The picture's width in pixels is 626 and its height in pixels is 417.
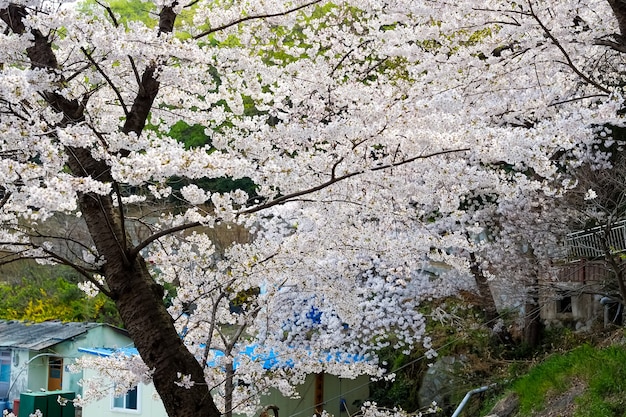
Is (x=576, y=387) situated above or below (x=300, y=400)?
below

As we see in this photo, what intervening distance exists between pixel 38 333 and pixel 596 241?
1292 centimetres

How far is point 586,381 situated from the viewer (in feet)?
27.4

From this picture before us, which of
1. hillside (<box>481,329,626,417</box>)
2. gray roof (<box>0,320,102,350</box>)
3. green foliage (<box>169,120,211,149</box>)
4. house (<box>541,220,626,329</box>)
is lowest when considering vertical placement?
hillside (<box>481,329,626,417</box>)

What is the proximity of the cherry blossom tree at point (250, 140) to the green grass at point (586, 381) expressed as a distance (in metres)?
2.08

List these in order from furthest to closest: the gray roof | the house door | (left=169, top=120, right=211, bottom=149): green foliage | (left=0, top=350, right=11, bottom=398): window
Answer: (left=169, top=120, right=211, bottom=149): green foliage < (left=0, top=350, right=11, bottom=398): window < the house door < the gray roof

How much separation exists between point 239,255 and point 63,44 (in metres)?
2.18

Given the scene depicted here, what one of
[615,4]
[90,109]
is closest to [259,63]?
[90,109]

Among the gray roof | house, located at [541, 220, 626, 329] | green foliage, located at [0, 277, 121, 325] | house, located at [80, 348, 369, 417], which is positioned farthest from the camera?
green foliage, located at [0, 277, 121, 325]

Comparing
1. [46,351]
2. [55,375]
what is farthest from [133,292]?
[55,375]

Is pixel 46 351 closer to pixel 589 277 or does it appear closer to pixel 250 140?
pixel 589 277

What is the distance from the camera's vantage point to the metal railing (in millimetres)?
9008

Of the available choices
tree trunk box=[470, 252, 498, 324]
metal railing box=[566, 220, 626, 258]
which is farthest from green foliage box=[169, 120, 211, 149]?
metal railing box=[566, 220, 626, 258]

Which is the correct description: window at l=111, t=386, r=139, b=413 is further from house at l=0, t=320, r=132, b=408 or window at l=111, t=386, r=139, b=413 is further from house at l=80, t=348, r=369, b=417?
house at l=0, t=320, r=132, b=408

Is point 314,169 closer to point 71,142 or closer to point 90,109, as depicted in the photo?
point 71,142
